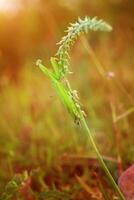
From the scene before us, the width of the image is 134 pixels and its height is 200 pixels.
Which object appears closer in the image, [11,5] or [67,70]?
[67,70]

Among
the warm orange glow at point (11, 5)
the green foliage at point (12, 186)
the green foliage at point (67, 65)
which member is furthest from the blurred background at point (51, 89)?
the green foliage at point (67, 65)

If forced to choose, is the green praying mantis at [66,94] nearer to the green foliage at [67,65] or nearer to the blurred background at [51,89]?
the green foliage at [67,65]

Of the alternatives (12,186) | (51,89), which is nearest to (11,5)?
(51,89)

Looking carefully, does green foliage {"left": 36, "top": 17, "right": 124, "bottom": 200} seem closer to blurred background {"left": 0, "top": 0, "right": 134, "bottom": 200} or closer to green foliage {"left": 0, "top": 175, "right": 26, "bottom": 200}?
green foliage {"left": 0, "top": 175, "right": 26, "bottom": 200}

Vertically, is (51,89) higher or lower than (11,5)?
lower

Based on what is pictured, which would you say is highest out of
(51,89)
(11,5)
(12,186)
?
(11,5)

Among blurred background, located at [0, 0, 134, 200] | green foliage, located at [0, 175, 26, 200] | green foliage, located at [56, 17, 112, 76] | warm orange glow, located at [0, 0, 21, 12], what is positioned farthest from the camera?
warm orange glow, located at [0, 0, 21, 12]

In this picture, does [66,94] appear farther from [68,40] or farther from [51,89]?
[51,89]

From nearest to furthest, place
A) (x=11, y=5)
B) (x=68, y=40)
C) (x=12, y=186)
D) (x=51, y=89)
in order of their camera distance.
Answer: (x=68, y=40)
(x=12, y=186)
(x=11, y=5)
(x=51, y=89)

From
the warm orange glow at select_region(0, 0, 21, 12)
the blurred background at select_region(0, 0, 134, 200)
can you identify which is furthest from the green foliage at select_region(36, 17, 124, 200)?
the warm orange glow at select_region(0, 0, 21, 12)

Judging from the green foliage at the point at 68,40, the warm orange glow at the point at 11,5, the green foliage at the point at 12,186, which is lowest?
the green foliage at the point at 12,186
